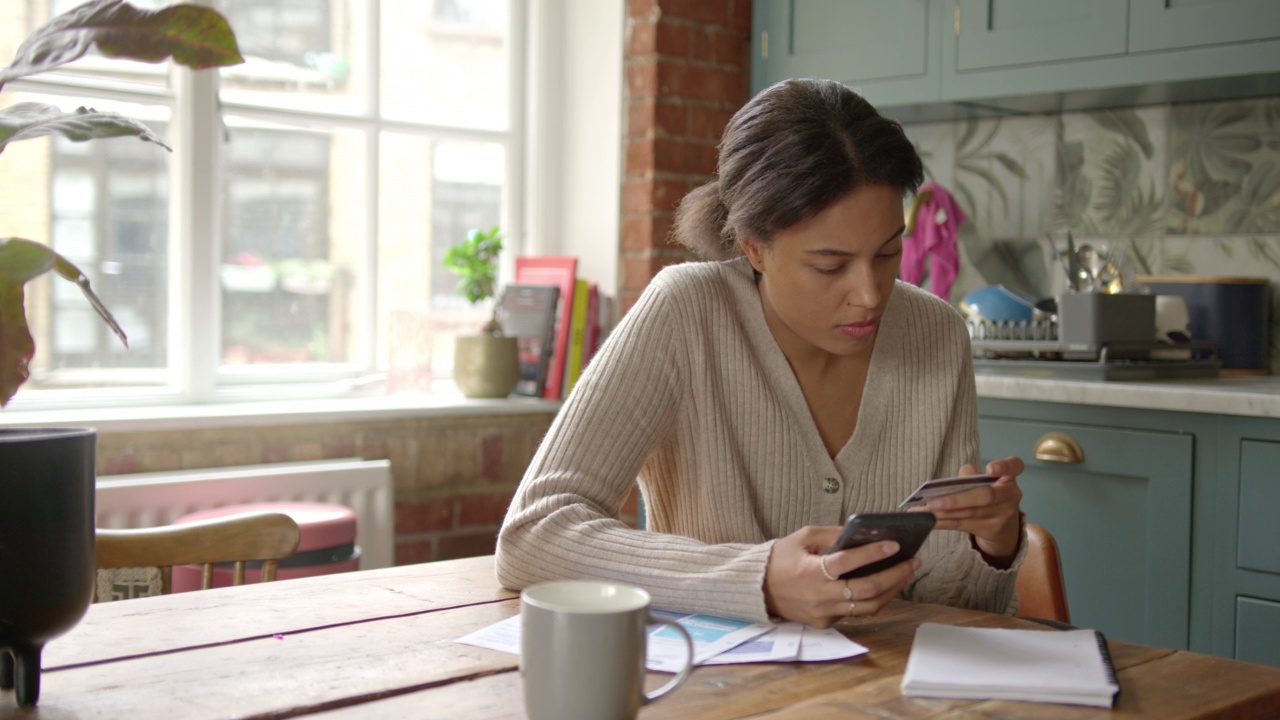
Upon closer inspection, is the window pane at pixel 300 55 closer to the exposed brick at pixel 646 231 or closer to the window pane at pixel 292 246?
the window pane at pixel 292 246

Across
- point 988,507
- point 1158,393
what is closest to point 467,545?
point 1158,393

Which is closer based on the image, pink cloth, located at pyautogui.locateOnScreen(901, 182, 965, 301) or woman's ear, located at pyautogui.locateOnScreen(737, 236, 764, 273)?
woman's ear, located at pyautogui.locateOnScreen(737, 236, 764, 273)

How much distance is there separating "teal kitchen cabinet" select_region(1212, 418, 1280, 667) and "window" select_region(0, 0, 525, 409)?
1.80 m

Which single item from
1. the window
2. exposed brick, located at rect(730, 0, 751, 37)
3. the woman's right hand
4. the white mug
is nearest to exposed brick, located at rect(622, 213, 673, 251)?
the window

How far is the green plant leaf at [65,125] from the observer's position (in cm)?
83

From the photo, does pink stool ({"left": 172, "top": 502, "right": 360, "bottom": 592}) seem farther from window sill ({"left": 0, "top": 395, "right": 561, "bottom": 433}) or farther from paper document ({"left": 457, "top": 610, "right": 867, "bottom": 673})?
paper document ({"left": 457, "top": 610, "right": 867, "bottom": 673})

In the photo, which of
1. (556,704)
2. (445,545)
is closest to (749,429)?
(556,704)

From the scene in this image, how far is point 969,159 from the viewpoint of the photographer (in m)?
3.14

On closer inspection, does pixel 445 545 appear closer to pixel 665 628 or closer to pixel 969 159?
pixel 969 159

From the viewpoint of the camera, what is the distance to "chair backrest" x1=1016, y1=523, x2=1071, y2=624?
1463 millimetres

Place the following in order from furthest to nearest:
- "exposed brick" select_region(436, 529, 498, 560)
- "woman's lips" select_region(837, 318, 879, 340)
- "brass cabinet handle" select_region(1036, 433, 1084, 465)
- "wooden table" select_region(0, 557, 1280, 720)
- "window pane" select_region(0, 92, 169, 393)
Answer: "exposed brick" select_region(436, 529, 498, 560) < "window pane" select_region(0, 92, 169, 393) < "brass cabinet handle" select_region(1036, 433, 1084, 465) < "woman's lips" select_region(837, 318, 879, 340) < "wooden table" select_region(0, 557, 1280, 720)

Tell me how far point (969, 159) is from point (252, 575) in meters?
2.01

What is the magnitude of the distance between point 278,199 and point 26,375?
2052mm

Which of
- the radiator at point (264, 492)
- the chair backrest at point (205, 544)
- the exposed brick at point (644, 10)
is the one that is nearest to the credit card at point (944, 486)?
the chair backrest at point (205, 544)
